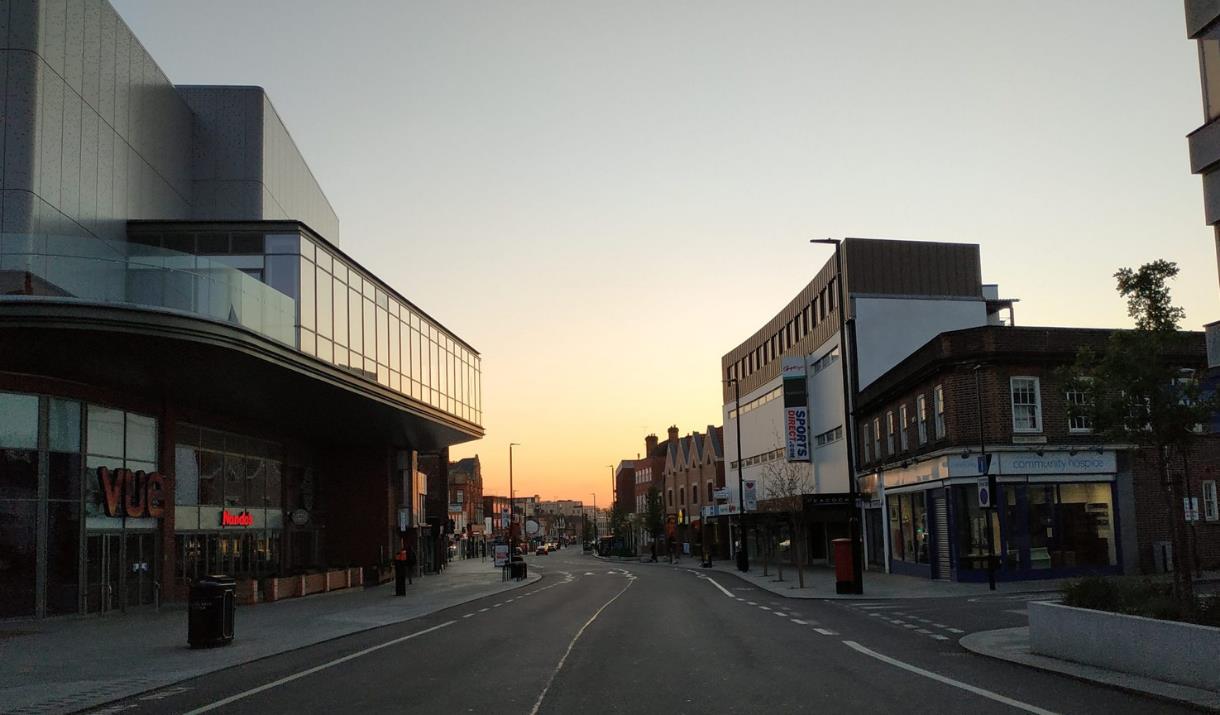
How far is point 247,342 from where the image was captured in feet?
86.8

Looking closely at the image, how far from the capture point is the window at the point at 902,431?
40.5 m

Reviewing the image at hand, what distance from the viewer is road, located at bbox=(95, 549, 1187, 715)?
11.5m

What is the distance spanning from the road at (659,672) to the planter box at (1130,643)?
0.64 m

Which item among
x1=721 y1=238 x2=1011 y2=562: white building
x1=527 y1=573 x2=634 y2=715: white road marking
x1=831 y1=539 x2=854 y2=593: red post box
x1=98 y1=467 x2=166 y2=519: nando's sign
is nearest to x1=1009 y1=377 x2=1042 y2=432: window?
x1=831 y1=539 x2=854 y2=593: red post box

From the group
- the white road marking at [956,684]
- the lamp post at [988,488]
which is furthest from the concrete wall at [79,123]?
the lamp post at [988,488]

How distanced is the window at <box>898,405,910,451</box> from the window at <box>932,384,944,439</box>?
3830 millimetres

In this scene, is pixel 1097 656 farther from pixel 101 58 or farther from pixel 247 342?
pixel 101 58

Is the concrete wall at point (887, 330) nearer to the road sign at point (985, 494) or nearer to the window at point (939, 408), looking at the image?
the window at point (939, 408)

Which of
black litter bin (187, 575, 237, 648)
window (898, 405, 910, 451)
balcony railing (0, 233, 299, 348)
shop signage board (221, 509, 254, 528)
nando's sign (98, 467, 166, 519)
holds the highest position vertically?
balcony railing (0, 233, 299, 348)

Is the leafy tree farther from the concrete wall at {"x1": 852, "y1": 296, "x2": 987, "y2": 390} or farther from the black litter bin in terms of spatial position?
the black litter bin

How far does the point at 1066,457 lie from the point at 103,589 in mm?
28482

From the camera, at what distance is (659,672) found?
46.6 ft

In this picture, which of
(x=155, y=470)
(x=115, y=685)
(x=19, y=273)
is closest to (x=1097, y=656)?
(x=115, y=685)

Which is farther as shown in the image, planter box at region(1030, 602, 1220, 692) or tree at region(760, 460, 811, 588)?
tree at region(760, 460, 811, 588)
